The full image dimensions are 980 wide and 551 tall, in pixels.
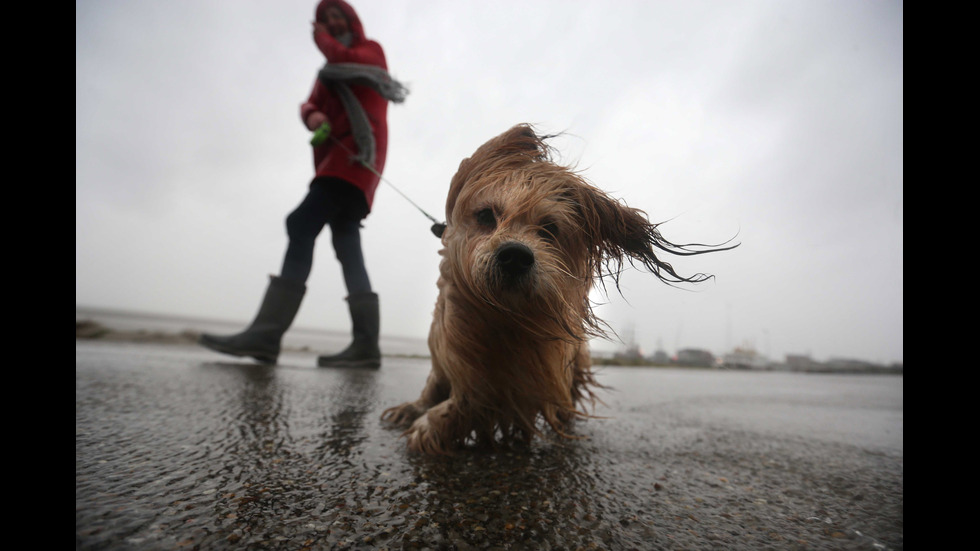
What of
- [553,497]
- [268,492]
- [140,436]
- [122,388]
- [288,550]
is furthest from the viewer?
[122,388]

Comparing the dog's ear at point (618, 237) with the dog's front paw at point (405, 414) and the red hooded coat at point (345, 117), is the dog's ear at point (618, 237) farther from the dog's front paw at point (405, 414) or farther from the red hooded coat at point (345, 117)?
the red hooded coat at point (345, 117)

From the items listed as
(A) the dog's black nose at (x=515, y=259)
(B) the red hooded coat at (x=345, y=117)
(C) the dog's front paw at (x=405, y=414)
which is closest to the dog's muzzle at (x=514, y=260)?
(A) the dog's black nose at (x=515, y=259)

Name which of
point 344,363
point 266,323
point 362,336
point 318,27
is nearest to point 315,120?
point 318,27

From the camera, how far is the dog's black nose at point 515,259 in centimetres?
140

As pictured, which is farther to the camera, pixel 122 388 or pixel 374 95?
pixel 374 95

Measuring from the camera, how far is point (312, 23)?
3680 millimetres

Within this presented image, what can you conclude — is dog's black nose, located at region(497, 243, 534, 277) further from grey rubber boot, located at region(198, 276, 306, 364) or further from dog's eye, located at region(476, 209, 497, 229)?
grey rubber boot, located at region(198, 276, 306, 364)

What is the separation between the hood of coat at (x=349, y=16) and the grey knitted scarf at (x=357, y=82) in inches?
25.4

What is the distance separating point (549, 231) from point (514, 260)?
12.3 inches

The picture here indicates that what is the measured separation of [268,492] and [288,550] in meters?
0.32

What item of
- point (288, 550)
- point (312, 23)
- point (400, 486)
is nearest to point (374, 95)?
point (312, 23)

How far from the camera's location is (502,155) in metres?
1.83

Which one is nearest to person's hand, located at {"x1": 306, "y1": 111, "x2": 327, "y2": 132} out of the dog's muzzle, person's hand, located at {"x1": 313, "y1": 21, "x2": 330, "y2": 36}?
person's hand, located at {"x1": 313, "y1": 21, "x2": 330, "y2": 36}
